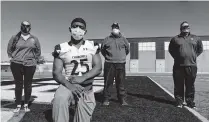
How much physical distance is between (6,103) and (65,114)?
4.13m

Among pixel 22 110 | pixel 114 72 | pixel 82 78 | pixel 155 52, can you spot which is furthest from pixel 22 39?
pixel 155 52

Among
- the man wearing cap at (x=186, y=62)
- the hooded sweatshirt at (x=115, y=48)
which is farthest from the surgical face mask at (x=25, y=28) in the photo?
the man wearing cap at (x=186, y=62)

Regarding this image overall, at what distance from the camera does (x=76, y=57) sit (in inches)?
106

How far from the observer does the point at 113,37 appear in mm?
5855

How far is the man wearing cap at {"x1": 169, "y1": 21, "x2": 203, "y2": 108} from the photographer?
18.1 feet

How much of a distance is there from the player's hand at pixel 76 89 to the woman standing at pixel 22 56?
2.69 meters

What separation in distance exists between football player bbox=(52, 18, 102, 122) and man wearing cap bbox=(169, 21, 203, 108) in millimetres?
3469

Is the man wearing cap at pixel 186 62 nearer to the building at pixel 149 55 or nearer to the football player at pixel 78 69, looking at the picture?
the football player at pixel 78 69

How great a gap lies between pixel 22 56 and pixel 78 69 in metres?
2.61

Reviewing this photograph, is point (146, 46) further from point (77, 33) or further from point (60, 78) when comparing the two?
point (60, 78)

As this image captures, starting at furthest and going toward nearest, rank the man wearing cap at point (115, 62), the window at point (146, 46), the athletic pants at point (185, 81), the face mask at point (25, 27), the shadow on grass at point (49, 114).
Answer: the window at point (146, 46) → the man wearing cap at point (115, 62) → the athletic pants at point (185, 81) → the face mask at point (25, 27) → the shadow on grass at point (49, 114)

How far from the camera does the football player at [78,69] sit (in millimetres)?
2562

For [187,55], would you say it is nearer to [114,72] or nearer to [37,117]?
[114,72]

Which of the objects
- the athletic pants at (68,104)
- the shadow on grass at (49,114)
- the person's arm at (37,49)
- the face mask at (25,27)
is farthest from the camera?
the person's arm at (37,49)
